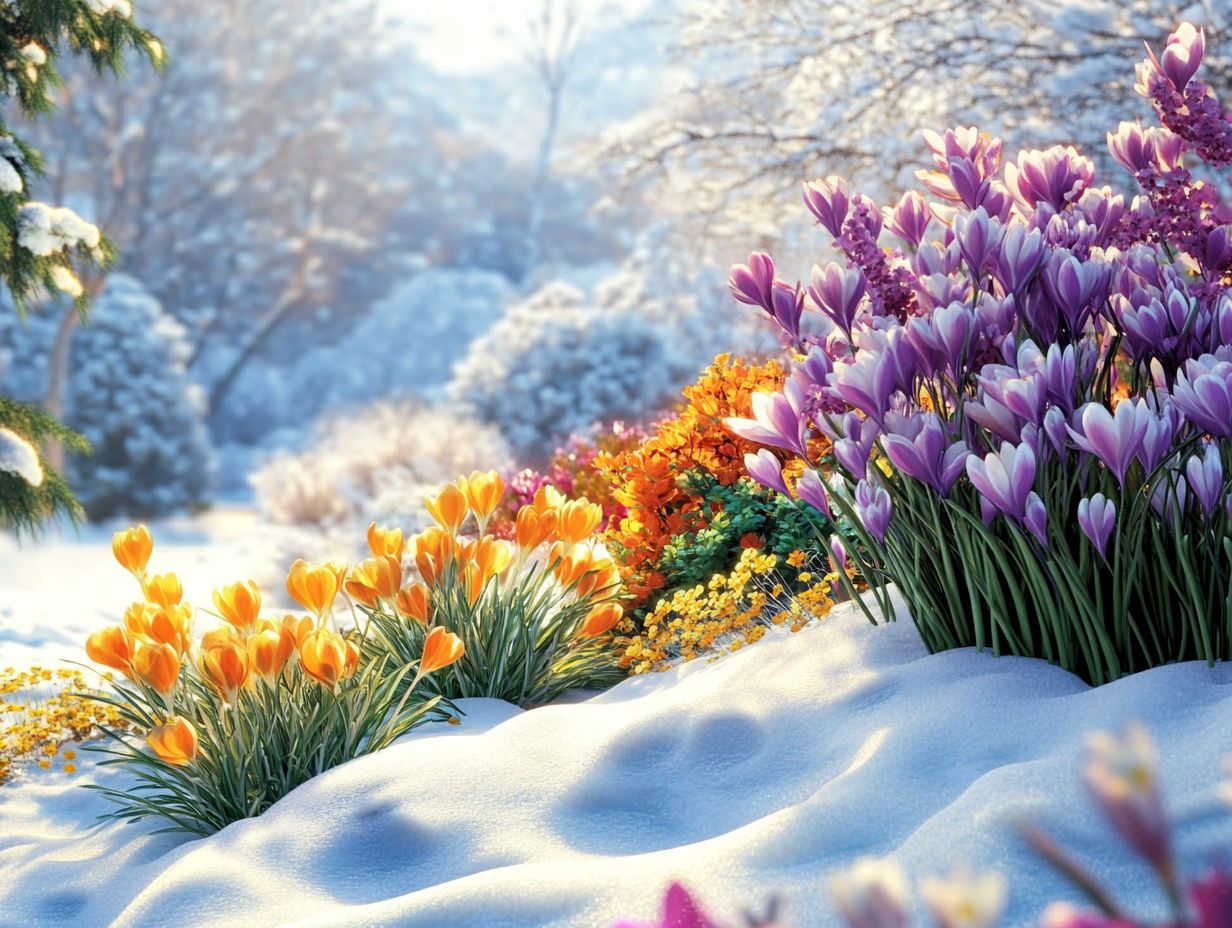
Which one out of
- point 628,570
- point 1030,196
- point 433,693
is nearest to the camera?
point 1030,196

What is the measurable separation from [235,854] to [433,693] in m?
1.08

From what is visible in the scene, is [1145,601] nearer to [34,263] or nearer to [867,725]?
[867,725]

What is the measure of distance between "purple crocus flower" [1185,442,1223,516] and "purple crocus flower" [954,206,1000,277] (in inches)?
22.7

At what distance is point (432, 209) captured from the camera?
1198 inches

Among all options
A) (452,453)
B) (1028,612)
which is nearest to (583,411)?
(452,453)

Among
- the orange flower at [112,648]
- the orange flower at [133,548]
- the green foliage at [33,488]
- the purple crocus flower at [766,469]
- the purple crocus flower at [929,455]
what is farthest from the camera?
the green foliage at [33,488]

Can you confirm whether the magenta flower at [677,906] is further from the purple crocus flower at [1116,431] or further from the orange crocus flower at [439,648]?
the orange crocus flower at [439,648]

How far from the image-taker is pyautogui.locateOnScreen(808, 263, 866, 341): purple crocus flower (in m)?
2.49

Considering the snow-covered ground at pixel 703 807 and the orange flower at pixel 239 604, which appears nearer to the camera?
the snow-covered ground at pixel 703 807

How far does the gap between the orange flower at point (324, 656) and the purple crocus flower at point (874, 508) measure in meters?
1.24

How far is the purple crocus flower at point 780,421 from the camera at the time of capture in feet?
8.13

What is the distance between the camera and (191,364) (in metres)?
24.3

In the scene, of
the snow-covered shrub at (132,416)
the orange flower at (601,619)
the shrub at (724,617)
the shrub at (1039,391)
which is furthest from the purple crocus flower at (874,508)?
the snow-covered shrub at (132,416)

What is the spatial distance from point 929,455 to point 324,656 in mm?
1433
